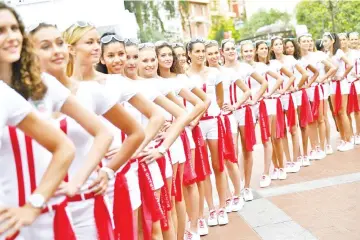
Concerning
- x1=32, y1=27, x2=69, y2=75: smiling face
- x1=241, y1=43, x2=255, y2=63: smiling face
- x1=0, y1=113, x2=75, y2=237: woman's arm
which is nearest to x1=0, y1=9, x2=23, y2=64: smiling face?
x1=0, y1=113, x2=75, y2=237: woman's arm

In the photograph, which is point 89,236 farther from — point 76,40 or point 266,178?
point 266,178

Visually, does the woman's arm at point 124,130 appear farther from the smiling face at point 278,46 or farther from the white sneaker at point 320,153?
the white sneaker at point 320,153

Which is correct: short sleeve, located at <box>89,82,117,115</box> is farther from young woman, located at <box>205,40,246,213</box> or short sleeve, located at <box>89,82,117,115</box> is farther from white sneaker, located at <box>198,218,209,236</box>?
young woman, located at <box>205,40,246,213</box>

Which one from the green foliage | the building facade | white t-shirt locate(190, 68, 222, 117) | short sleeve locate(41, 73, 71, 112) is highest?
the building facade

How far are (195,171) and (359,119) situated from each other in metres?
5.44

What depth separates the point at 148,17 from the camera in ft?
107

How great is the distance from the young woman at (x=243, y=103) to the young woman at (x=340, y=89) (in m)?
2.72

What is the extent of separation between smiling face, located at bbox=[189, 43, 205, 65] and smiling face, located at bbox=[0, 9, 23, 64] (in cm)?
385

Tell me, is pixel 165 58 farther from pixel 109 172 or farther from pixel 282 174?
pixel 282 174

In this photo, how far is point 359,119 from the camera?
10.5 metres

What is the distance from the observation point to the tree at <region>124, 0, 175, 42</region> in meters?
32.2

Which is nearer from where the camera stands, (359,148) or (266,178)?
(266,178)

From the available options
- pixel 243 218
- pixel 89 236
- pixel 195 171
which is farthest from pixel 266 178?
pixel 89 236

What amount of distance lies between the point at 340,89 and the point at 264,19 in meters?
74.4
